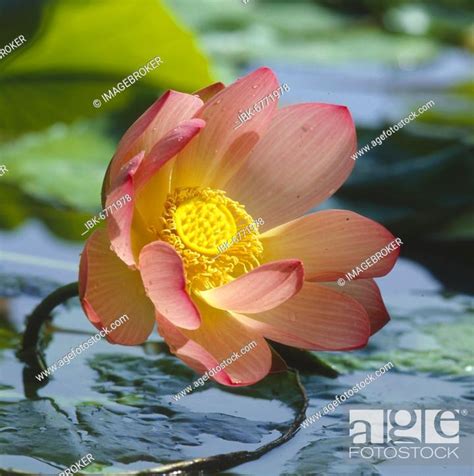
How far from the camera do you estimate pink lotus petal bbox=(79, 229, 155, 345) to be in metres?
0.82

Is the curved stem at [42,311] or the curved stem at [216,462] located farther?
the curved stem at [42,311]

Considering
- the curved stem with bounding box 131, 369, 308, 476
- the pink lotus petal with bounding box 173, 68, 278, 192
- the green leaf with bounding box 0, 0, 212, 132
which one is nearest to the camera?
the curved stem with bounding box 131, 369, 308, 476

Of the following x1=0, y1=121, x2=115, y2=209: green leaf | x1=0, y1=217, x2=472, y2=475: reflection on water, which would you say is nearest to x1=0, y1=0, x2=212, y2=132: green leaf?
x1=0, y1=121, x2=115, y2=209: green leaf

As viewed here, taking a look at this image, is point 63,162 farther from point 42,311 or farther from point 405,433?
point 405,433

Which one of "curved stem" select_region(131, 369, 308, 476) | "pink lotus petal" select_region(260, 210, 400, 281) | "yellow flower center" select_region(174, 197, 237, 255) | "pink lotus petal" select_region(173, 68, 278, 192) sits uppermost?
"pink lotus petal" select_region(173, 68, 278, 192)

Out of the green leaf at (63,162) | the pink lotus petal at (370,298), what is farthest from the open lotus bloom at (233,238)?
the green leaf at (63,162)

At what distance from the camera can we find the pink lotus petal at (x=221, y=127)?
89 cm

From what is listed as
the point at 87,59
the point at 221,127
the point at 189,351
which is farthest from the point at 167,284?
the point at 87,59

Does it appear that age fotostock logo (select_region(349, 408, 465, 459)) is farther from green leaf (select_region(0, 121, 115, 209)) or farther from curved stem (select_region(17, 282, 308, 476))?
green leaf (select_region(0, 121, 115, 209))

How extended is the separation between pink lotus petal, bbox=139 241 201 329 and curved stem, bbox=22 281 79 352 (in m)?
0.12

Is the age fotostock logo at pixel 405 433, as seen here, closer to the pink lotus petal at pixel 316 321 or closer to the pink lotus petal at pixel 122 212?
the pink lotus petal at pixel 316 321

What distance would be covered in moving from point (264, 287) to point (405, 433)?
8.1 inches

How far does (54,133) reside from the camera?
1.80m

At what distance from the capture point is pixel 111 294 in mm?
837
